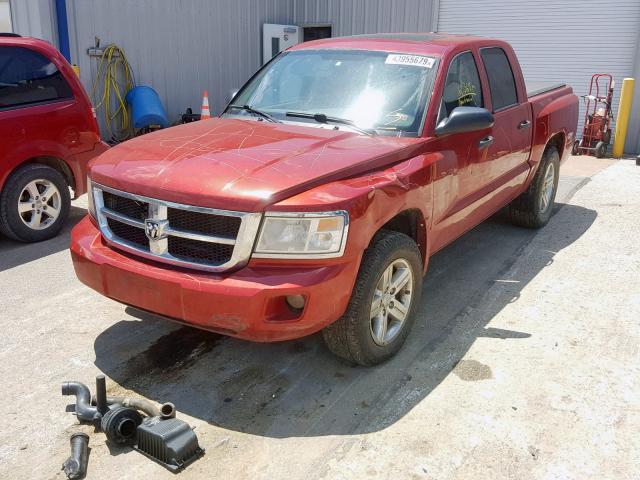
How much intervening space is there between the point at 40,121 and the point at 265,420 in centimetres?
403

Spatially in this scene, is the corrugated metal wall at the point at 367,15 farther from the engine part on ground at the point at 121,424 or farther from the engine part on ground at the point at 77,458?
the engine part on ground at the point at 77,458

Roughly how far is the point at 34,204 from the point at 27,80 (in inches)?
45.3

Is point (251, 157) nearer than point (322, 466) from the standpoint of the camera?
No

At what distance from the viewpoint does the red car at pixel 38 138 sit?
5562 millimetres

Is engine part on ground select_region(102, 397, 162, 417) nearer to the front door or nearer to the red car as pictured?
the front door

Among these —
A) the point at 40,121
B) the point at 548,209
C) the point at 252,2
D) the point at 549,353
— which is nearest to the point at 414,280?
the point at 549,353

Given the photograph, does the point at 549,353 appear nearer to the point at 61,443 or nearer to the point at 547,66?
the point at 61,443

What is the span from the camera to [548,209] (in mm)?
6520

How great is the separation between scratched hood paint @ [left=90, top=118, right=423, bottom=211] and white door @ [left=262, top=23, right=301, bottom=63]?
406 inches

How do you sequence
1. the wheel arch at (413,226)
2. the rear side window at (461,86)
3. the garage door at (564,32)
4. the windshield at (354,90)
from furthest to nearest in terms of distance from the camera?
the garage door at (564,32) → the rear side window at (461,86) → the windshield at (354,90) → the wheel arch at (413,226)

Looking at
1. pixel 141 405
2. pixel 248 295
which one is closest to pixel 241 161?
pixel 248 295

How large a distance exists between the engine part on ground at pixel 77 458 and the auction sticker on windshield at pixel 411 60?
3.01 metres

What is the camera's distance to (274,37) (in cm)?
1387

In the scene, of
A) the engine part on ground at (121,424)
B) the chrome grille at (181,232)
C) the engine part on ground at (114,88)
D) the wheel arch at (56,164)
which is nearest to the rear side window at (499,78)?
the chrome grille at (181,232)
